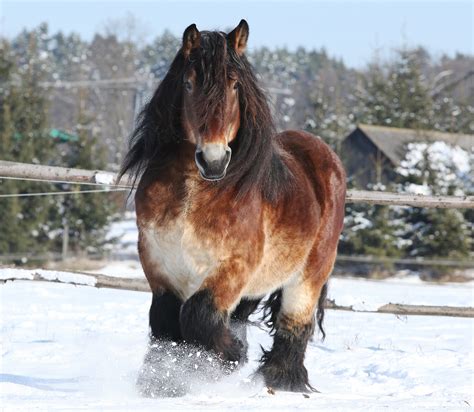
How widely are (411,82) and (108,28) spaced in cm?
2479

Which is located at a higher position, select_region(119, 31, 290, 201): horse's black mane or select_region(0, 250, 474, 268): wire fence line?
select_region(119, 31, 290, 201): horse's black mane

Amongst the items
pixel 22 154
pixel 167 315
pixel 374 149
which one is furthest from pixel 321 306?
pixel 374 149

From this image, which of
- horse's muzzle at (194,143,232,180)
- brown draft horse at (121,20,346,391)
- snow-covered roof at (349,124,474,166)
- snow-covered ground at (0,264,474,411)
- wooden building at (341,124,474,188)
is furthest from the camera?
wooden building at (341,124,474,188)

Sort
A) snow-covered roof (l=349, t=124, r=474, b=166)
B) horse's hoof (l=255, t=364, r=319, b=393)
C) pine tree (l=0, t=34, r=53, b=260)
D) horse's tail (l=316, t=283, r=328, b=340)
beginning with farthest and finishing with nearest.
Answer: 1. snow-covered roof (l=349, t=124, r=474, b=166)
2. pine tree (l=0, t=34, r=53, b=260)
3. horse's tail (l=316, t=283, r=328, b=340)
4. horse's hoof (l=255, t=364, r=319, b=393)

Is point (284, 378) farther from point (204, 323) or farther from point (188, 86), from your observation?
point (188, 86)

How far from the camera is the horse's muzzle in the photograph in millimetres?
4023

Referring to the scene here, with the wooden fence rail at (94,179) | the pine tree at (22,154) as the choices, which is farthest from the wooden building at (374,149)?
the wooden fence rail at (94,179)

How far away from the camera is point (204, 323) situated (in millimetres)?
4379

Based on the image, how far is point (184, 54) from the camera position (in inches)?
177

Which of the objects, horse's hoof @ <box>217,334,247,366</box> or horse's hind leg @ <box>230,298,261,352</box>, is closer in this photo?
horse's hoof @ <box>217,334,247,366</box>

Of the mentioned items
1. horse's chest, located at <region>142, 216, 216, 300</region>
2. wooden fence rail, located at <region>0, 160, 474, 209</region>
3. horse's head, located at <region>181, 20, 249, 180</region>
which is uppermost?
horse's head, located at <region>181, 20, 249, 180</region>

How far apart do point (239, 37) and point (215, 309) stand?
1.55 meters

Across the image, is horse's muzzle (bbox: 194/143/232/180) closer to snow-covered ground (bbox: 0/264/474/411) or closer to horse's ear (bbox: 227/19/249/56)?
horse's ear (bbox: 227/19/249/56)

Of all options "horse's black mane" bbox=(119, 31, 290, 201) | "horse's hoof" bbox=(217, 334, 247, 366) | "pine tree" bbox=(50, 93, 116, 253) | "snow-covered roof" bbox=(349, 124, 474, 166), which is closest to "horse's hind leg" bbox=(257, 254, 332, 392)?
"horse's hoof" bbox=(217, 334, 247, 366)
